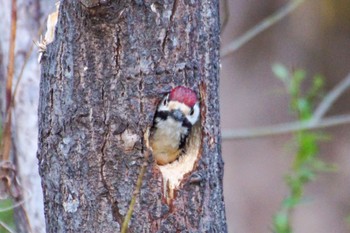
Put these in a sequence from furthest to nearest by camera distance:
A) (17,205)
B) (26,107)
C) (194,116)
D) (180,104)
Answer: (26,107)
(17,205)
(194,116)
(180,104)

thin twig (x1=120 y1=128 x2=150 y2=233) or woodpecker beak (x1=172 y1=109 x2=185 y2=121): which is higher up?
woodpecker beak (x1=172 y1=109 x2=185 y2=121)

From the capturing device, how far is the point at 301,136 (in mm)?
4035

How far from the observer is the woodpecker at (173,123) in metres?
2.35

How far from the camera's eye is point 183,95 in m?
2.36

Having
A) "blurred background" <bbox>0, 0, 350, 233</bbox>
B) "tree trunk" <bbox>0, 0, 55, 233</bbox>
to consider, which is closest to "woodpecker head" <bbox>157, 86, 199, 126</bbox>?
"tree trunk" <bbox>0, 0, 55, 233</bbox>

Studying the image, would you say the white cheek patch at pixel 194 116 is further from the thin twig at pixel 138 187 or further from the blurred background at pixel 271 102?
the blurred background at pixel 271 102

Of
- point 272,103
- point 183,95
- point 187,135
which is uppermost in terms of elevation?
point 272,103

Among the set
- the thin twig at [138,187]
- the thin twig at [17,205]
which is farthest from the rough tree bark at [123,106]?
the thin twig at [17,205]

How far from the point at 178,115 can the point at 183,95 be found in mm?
61

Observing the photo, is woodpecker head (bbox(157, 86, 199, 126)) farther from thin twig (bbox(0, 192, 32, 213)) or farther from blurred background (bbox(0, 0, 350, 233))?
blurred background (bbox(0, 0, 350, 233))

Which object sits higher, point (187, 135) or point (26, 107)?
point (26, 107)

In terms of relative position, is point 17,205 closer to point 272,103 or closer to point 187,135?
point 187,135

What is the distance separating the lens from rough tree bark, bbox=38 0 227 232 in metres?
2.37

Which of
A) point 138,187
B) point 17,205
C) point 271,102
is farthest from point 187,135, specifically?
point 271,102
